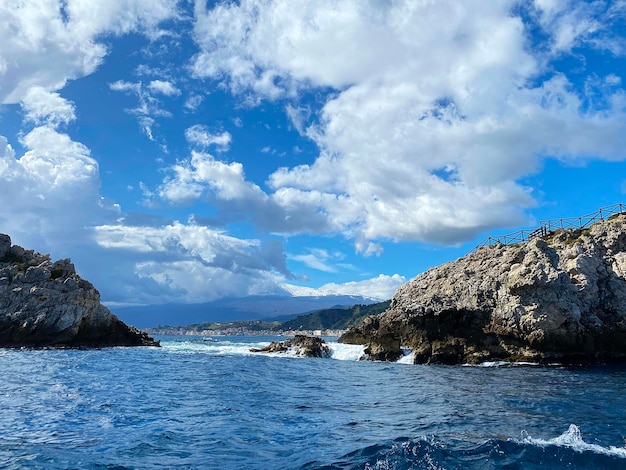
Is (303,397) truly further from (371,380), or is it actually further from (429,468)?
(429,468)

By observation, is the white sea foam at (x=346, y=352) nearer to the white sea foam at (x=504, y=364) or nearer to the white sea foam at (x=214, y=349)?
the white sea foam at (x=214, y=349)

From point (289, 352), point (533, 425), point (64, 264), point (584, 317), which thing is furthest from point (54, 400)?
point (64, 264)

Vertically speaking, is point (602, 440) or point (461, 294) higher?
point (461, 294)

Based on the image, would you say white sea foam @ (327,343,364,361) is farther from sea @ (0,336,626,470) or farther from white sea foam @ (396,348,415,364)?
sea @ (0,336,626,470)

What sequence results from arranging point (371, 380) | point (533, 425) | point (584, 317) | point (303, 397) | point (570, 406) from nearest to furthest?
point (533, 425), point (570, 406), point (303, 397), point (371, 380), point (584, 317)

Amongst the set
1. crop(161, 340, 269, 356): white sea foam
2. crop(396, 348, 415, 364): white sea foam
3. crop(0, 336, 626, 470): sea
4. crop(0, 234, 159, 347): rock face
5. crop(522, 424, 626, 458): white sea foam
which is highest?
crop(0, 234, 159, 347): rock face

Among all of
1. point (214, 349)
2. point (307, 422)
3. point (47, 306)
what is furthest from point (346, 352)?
point (47, 306)

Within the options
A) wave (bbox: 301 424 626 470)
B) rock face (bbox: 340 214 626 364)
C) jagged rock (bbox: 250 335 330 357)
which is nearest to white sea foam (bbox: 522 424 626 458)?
wave (bbox: 301 424 626 470)

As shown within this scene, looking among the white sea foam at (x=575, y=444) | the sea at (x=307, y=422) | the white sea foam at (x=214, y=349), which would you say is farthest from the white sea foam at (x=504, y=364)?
the white sea foam at (x=214, y=349)

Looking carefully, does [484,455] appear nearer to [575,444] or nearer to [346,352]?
[575,444]

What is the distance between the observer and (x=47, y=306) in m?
71.6

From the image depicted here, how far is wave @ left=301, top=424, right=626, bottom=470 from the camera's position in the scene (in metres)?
13.2

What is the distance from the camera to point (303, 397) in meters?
26.7

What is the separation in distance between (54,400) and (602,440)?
83.6 feet
